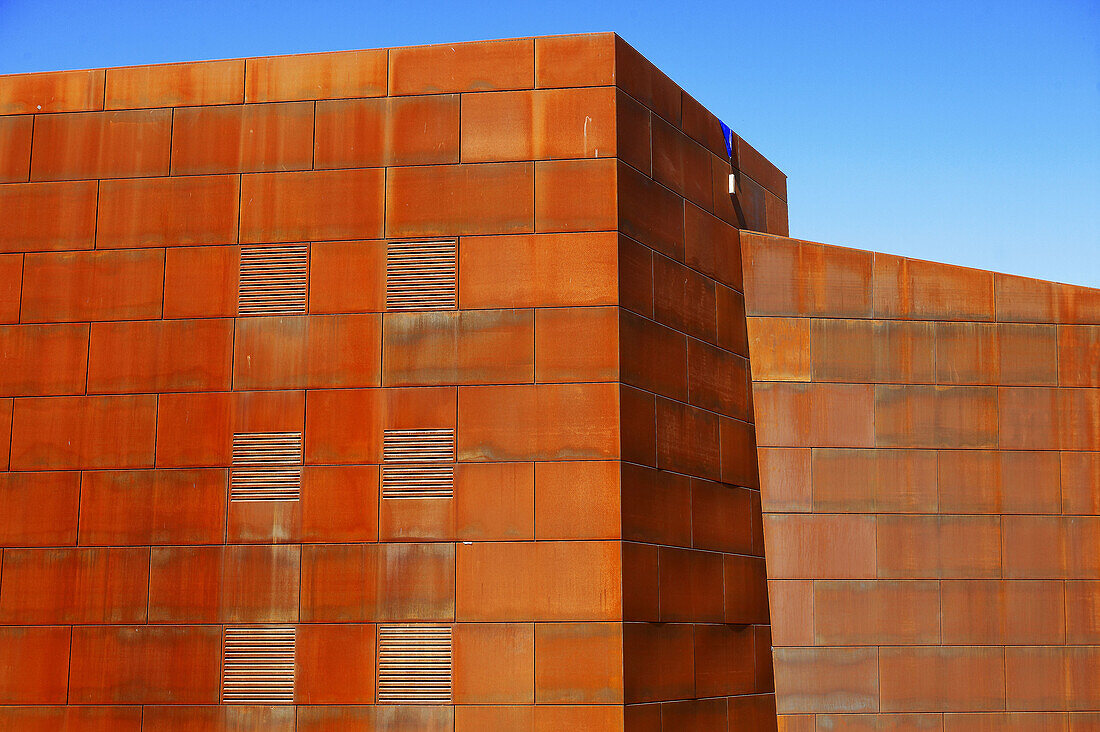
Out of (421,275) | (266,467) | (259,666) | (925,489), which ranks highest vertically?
(421,275)

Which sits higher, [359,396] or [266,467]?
[359,396]

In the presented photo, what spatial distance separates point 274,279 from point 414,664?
528cm

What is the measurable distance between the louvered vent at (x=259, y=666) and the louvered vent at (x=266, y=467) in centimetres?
168

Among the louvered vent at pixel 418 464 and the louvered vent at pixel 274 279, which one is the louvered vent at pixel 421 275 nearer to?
the louvered vent at pixel 274 279

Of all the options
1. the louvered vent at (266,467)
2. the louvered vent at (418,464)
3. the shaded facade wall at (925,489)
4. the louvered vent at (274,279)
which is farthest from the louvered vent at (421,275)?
the shaded facade wall at (925,489)

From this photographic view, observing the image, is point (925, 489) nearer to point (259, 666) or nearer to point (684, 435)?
point (684, 435)

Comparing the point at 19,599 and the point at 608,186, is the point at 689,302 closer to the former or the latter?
the point at 608,186

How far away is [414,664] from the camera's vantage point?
14.1m

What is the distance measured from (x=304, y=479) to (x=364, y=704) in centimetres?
287

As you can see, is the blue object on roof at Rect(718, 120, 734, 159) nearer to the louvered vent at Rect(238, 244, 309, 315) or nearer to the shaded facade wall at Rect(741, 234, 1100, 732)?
the shaded facade wall at Rect(741, 234, 1100, 732)

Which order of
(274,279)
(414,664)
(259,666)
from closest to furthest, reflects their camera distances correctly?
1. (414,664)
2. (259,666)
3. (274,279)

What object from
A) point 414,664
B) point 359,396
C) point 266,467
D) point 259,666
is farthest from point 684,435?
point 259,666

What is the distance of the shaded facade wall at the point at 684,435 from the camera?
14.4m

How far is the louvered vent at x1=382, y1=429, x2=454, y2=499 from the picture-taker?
14453mm
